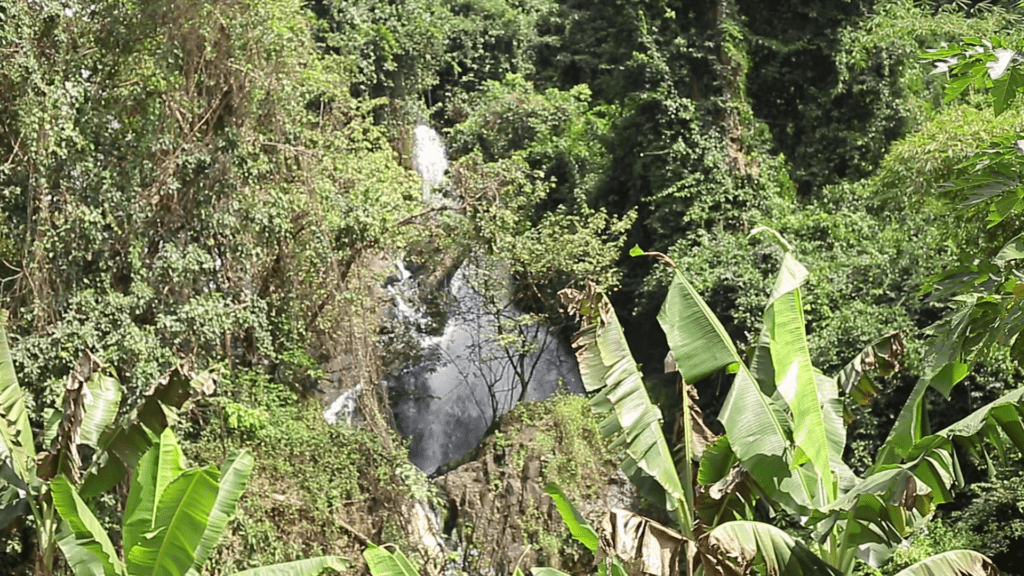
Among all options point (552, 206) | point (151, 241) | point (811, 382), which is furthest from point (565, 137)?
point (811, 382)

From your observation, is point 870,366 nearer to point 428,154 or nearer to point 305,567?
point 305,567

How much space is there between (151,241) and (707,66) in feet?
33.3

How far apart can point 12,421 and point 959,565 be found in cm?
689

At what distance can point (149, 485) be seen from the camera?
7141 mm

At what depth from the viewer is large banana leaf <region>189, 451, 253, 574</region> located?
719 cm

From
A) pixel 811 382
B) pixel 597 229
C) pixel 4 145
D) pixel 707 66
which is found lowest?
pixel 811 382

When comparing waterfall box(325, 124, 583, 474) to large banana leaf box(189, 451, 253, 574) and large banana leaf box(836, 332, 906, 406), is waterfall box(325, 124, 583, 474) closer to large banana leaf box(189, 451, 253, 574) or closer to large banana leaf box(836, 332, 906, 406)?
large banana leaf box(189, 451, 253, 574)

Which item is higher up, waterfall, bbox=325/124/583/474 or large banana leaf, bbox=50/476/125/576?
waterfall, bbox=325/124/583/474

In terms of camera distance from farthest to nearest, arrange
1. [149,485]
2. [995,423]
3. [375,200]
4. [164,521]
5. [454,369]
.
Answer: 1. [454,369]
2. [375,200]
3. [149,485]
4. [164,521]
5. [995,423]

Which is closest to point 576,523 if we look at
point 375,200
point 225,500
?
point 225,500

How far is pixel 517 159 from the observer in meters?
16.8

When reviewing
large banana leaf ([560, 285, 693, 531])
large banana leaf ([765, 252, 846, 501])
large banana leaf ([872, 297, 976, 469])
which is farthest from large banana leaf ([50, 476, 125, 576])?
large banana leaf ([872, 297, 976, 469])

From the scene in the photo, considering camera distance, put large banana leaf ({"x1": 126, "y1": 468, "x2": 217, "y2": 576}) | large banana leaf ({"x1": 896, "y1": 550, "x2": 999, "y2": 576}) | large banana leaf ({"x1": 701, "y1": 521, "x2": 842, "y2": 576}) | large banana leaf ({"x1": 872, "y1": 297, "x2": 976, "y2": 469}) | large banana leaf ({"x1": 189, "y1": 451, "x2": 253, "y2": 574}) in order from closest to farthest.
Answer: large banana leaf ({"x1": 701, "y1": 521, "x2": 842, "y2": 576}), large banana leaf ({"x1": 896, "y1": 550, "x2": 999, "y2": 576}), large banana leaf ({"x1": 872, "y1": 297, "x2": 976, "y2": 469}), large banana leaf ({"x1": 126, "y1": 468, "x2": 217, "y2": 576}), large banana leaf ({"x1": 189, "y1": 451, "x2": 253, "y2": 574})

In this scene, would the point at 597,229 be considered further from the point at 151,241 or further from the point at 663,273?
the point at 151,241
